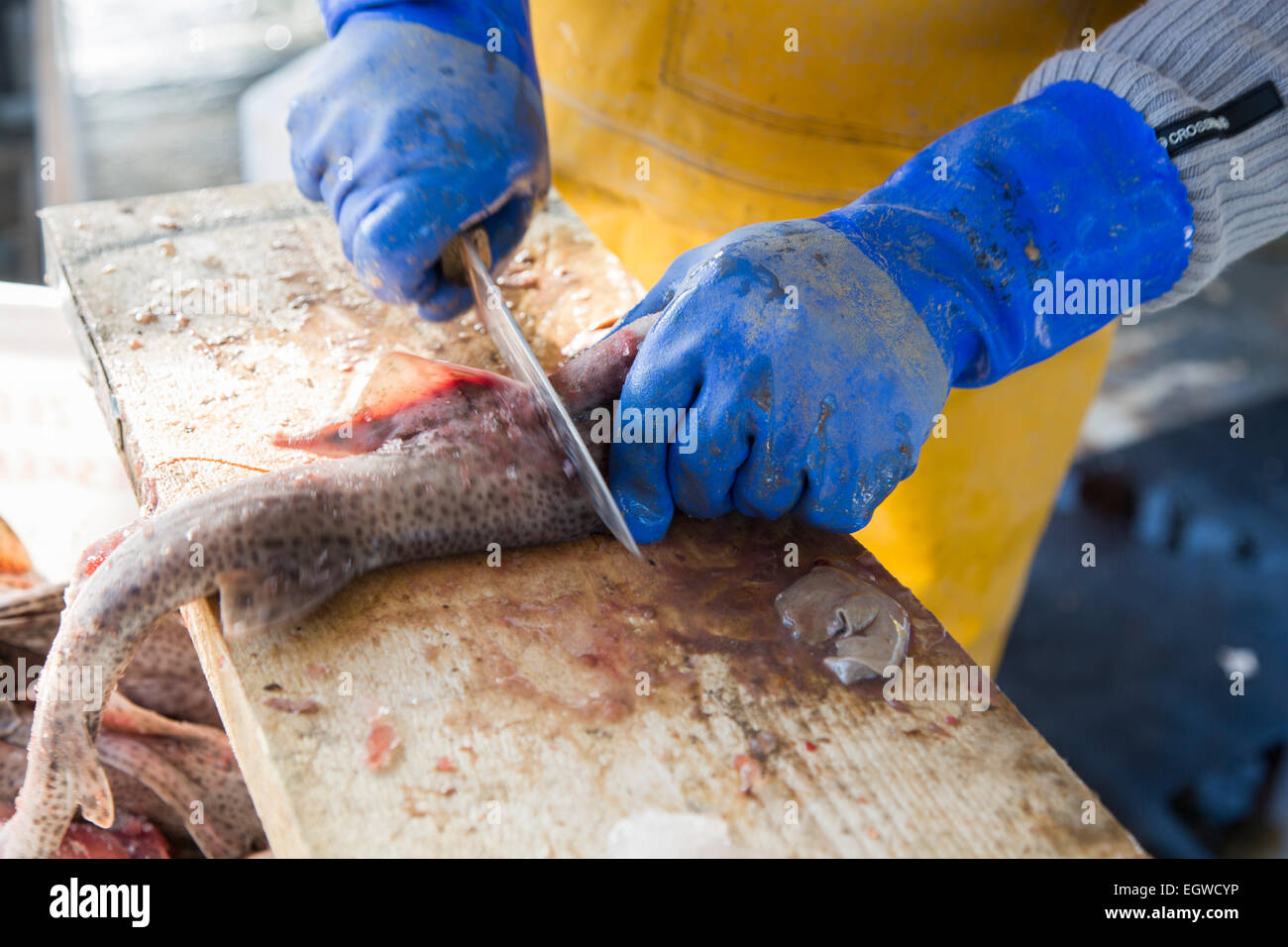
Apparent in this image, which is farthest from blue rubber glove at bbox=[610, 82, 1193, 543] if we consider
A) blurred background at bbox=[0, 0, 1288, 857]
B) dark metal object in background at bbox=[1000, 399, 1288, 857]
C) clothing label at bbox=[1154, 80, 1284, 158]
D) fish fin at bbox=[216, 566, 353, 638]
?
dark metal object in background at bbox=[1000, 399, 1288, 857]

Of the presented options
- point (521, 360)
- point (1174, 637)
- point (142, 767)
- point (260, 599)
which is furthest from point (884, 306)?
point (1174, 637)

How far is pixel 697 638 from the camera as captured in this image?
1.66 m

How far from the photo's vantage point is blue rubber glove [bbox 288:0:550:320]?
6.69ft

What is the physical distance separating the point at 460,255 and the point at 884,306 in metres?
0.92

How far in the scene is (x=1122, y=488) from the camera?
17.1 ft

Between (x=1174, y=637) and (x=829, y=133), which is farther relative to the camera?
(x=1174, y=637)

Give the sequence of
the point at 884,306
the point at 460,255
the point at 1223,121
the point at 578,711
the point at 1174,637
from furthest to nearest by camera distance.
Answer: the point at 1174,637
the point at 460,255
the point at 1223,121
the point at 884,306
the point at 578,711

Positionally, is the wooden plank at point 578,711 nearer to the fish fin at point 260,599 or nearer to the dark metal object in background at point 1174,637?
the fish fin at point 260,599

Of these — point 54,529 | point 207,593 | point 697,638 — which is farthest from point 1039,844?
point 54,529

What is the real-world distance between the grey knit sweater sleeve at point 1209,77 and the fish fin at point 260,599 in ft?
5.80

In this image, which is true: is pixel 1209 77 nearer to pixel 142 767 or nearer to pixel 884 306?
pixel 884 306

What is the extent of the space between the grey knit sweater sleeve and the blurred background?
2.73 metres

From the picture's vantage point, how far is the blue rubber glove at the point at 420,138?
2039 millimetres

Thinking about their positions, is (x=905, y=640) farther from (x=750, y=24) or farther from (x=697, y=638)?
(x=750, y=24)
